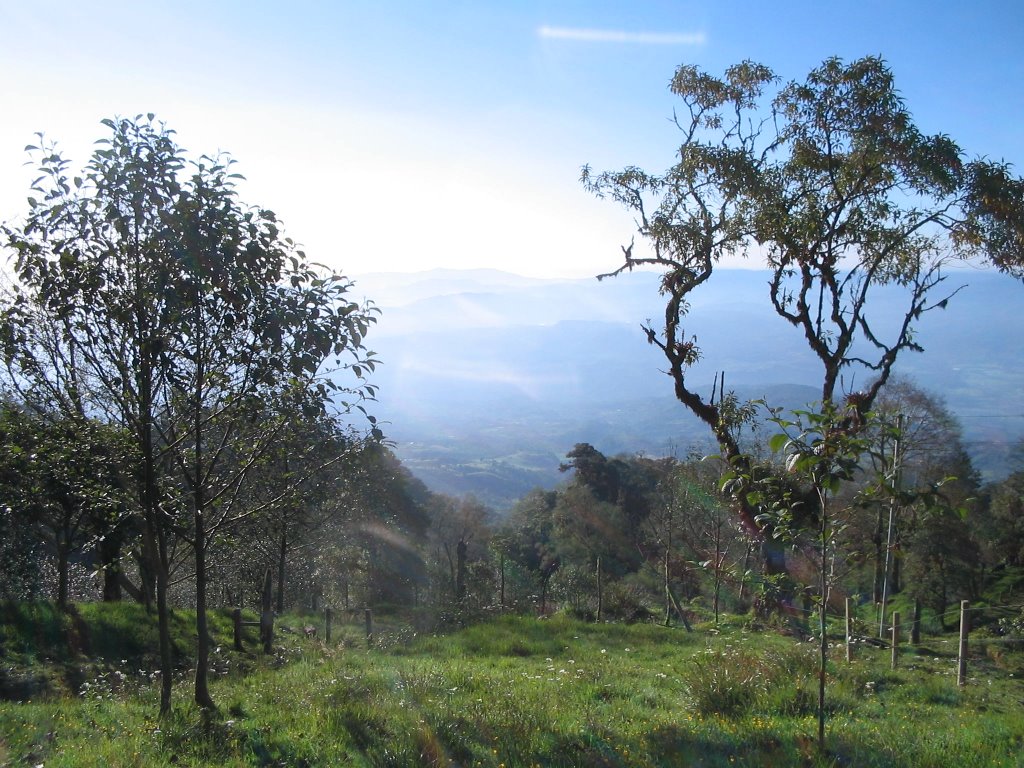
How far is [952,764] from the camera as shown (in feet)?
17.7

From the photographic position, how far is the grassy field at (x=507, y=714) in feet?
18.4

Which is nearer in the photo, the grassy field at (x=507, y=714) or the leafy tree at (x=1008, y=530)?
the grassy field at (x=507, y=714)

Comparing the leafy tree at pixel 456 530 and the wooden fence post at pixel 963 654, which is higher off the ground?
the wooden fence post at pixel 963 654

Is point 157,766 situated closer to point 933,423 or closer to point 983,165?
point 983,165

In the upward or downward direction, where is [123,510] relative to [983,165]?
downward

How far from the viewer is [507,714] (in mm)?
6613

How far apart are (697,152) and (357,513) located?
1615cm

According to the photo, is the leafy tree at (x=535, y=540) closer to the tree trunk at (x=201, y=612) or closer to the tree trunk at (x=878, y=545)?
the tree trunk at (x=878, y=545)

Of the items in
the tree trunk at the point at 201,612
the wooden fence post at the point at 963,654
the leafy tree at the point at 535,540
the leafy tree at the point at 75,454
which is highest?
the leafy tree at the point at 75,454

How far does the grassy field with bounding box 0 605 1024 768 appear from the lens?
18.4ft

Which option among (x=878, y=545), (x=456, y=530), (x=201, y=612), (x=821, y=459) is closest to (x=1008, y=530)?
(x=878, y=545)

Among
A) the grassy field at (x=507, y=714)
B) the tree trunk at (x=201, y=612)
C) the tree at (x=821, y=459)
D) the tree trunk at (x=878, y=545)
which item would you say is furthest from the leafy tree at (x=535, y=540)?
the tree at (x=821, y=459)

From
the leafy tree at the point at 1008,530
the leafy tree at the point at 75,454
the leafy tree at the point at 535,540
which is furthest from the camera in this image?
the leafy tree at the point at 535,540

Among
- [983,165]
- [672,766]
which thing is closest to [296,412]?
[672,766]
